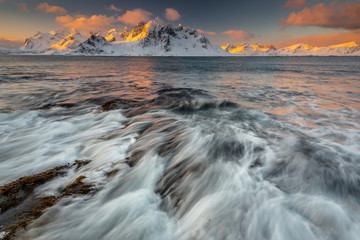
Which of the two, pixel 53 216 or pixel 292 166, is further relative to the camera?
pixel 292 166

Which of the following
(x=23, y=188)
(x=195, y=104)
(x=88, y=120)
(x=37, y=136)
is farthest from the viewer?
(x=195, y=104)

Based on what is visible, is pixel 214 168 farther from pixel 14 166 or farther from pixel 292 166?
pixel 14 166

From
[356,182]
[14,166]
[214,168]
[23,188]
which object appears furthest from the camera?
[14,166]

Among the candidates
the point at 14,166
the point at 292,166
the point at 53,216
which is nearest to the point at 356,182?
the point at 292,166

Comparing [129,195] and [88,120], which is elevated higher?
[129,195]

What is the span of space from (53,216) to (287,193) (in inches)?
127

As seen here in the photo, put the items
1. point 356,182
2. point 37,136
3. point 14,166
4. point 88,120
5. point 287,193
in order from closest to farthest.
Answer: point 287,193 < point 356,182 < point 14,166 < point 37,136 < point 88,120

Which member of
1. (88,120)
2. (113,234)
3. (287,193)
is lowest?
(88,120)

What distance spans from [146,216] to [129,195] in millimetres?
529

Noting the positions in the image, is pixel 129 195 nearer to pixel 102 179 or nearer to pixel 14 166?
pixel 102 179

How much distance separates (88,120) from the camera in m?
6.14

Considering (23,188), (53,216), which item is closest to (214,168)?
(53,216)

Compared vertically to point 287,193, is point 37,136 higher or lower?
lower

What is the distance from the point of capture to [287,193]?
9.01ft
